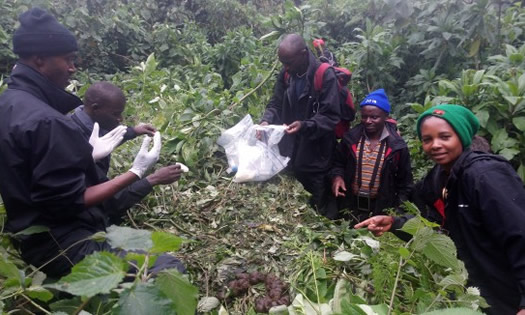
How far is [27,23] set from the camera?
190 cm

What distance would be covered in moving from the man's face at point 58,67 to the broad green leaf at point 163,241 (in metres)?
1.21

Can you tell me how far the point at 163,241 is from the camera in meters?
1.17

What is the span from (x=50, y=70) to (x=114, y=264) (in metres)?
1.23

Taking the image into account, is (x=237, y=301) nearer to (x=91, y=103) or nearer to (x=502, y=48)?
(x=91, y=103)

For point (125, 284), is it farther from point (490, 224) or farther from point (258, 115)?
point (258, 115)

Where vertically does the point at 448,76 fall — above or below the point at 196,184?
above

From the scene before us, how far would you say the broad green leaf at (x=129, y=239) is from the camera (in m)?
1.14

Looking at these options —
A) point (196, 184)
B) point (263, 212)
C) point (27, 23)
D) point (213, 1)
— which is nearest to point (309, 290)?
point (263, 212)

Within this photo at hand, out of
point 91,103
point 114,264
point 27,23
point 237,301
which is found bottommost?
point 237,301

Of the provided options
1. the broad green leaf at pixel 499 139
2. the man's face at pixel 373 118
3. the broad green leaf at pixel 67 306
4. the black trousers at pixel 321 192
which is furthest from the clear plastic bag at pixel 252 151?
the broad green leaf at pixel 67 306

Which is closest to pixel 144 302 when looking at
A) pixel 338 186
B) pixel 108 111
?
pixel 108 111

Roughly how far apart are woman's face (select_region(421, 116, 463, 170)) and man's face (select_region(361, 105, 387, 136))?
44.8 inches

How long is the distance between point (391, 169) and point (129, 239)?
7.57 feet

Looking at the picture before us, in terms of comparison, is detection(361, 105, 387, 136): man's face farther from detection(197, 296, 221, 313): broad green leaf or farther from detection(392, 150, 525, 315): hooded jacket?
detection(197, 296, 221, 313): broad green leaf
